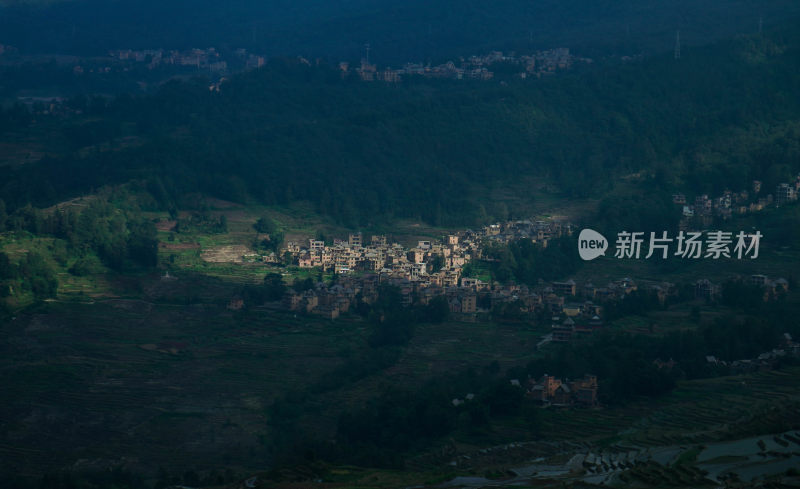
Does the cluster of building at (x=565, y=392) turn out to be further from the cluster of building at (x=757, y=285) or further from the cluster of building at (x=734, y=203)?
the cluster of building at (x=734, y=203)

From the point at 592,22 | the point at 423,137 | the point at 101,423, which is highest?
the point at 592,22

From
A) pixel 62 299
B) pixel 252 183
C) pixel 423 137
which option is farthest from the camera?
pixel 423 137

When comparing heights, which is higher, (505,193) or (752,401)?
(505,193)

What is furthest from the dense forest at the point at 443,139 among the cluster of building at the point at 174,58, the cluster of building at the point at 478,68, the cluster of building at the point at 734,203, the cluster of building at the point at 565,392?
the cluster of building at the point at 565,392

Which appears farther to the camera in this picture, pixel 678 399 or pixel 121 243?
pixel 121 243

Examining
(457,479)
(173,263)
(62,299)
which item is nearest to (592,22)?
(173,263)

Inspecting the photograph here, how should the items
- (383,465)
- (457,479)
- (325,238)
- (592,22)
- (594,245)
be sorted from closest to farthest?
1. (457,479)
2. (383,465)
3. (594,245)
4. (325,238)
5. (592,22)

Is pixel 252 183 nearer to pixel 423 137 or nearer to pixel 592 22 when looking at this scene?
pixel 423 137
